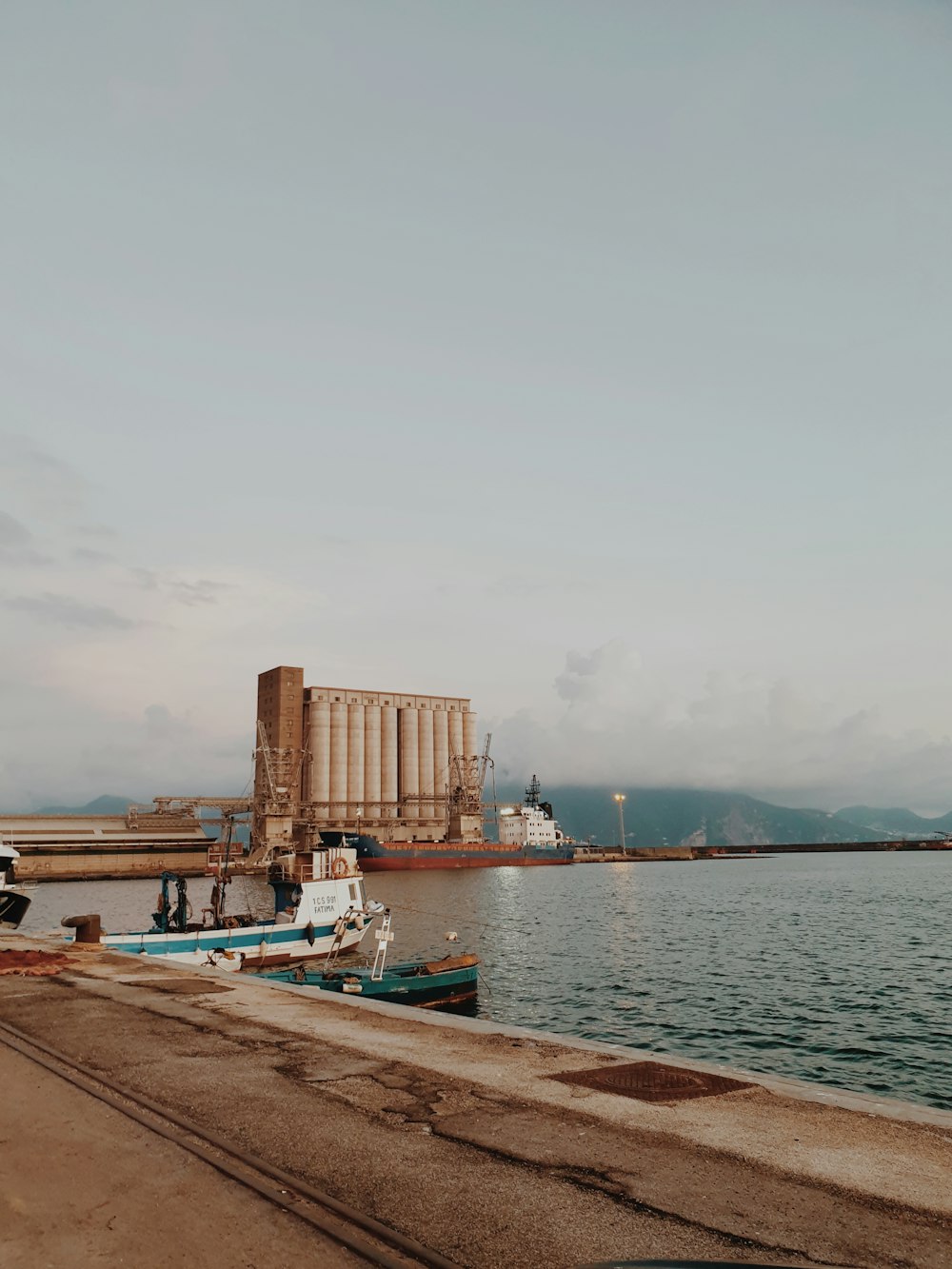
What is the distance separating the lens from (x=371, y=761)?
173 metres

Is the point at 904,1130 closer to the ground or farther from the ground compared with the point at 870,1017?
farther from the ground

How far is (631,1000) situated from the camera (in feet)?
107

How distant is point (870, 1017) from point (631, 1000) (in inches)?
345

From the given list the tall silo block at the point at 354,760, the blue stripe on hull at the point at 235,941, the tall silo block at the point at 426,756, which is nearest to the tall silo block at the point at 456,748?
the tall silo block at the point at 426,756

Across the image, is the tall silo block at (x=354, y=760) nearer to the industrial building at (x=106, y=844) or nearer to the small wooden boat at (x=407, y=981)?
the industrial building at (x=106, y=844)

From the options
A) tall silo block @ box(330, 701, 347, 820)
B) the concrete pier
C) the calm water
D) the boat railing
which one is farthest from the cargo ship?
the concrete pier

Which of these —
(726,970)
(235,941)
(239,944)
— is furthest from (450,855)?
(235,941)

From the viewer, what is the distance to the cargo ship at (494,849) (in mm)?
142500

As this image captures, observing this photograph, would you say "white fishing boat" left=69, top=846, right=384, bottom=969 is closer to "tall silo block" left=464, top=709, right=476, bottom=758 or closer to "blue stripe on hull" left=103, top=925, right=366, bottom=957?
"blue stripe on hull" left=103, top=925, right=366, bottom=957

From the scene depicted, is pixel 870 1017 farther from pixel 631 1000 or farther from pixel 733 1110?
pixel 733 1110

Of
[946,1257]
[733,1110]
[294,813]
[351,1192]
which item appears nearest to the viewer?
[946,1257]

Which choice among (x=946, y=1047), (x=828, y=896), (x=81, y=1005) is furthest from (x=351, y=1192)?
(x=828, y=896)

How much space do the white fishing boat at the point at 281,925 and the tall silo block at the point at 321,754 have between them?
415ft

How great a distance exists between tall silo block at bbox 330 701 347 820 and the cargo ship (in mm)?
12912
